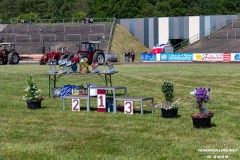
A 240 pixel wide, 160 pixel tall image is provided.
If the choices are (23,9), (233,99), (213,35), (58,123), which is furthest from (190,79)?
(23,9)

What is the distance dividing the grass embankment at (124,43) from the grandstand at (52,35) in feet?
3.40

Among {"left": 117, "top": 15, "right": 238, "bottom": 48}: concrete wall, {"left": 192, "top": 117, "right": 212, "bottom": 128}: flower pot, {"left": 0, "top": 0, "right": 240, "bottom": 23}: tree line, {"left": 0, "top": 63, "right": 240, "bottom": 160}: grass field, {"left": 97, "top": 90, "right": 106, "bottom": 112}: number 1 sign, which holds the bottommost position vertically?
{"left": 0, "top": 63, "right": 240, "bottom": 160}: grass field

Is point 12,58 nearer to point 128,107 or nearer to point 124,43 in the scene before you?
point 124,43

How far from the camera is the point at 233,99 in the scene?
20094 mm

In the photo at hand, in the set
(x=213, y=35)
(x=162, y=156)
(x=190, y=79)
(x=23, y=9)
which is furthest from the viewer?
(x=23, y=9)

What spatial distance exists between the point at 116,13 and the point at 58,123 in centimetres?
9872

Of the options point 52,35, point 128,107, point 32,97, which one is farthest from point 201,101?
point 52,35

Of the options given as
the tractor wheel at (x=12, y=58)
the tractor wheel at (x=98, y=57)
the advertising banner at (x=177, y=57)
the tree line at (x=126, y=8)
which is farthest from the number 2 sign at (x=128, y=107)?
the tree line at (x=126, y=8)

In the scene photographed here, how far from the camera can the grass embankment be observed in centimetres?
7774

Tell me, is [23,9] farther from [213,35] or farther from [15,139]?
[15,139]

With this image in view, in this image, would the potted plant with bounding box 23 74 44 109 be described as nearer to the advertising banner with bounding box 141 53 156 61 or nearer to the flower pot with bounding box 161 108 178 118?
the flower pot with bounding box 161 108 178 118

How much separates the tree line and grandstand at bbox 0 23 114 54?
21183 mm

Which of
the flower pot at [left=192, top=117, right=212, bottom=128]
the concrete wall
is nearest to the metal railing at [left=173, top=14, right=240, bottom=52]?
the concrete wall

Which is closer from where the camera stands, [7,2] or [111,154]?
[111,154]
